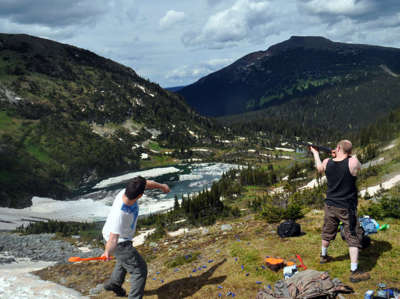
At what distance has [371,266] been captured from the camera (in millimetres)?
12047

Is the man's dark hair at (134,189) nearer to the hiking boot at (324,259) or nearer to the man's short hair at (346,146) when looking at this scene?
the man's short hair at (346,146)

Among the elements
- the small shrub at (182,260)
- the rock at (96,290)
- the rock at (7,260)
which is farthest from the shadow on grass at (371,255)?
the rock at (7,260)

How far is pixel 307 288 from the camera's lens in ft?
33.7

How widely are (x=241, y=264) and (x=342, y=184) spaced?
5.97m

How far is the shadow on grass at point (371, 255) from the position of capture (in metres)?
12.2

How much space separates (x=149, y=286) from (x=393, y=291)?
989 centimetres

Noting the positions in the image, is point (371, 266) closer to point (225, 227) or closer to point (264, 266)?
point (264, 266)

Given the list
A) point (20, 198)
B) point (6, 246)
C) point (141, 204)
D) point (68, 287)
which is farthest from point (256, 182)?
point (68, 287)

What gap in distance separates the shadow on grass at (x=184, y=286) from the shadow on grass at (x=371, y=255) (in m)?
5.30

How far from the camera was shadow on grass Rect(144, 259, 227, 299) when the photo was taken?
12984mm

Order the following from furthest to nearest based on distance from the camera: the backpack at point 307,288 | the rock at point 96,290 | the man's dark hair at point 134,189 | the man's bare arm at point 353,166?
the rock at point 96,290 < the man's bare arm at point 353,166 < the man's dark hair at point 134,189 < the backpack at point 307,288

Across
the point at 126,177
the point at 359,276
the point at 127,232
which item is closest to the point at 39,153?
the point at 126,177

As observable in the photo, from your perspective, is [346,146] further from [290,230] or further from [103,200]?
[103,200]

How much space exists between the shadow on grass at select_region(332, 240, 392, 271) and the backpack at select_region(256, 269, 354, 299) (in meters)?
2.26
